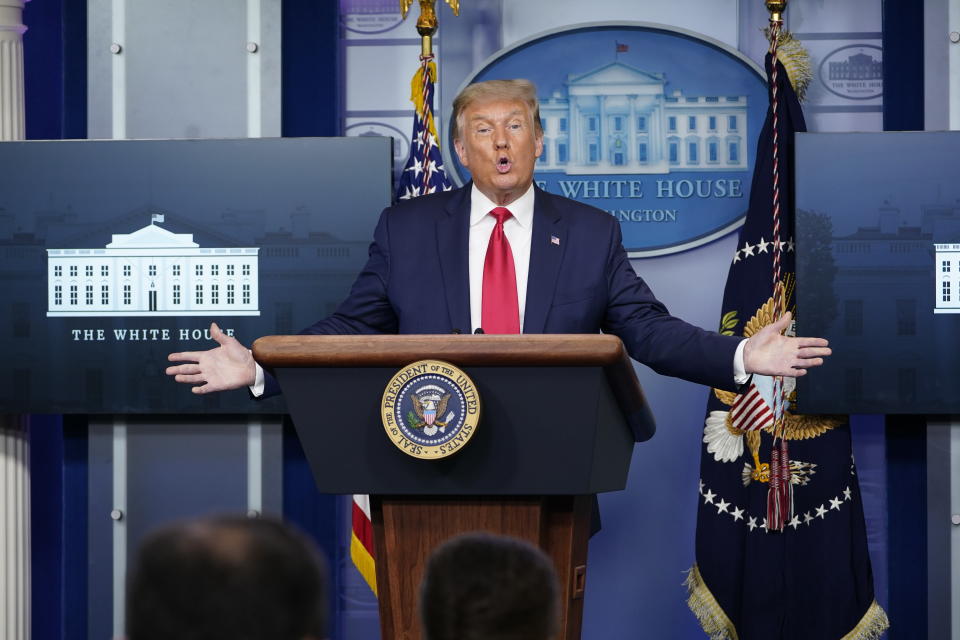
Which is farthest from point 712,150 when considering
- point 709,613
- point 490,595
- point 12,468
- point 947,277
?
point 490,595

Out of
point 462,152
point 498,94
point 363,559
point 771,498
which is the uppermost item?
point 498,94

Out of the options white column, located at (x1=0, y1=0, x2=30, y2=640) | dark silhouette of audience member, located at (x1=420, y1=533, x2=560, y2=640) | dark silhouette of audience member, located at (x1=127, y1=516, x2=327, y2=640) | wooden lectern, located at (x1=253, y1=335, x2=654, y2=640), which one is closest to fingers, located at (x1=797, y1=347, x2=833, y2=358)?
wooden lectern, located at (x1=253, y1=335, x2=654, y2=640)

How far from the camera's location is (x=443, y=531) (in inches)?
77.5

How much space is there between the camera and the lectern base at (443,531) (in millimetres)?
1945

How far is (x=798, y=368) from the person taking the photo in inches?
87.9

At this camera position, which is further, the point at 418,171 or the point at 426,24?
the point at 418,171

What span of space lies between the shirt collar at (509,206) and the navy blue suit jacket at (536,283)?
2cm

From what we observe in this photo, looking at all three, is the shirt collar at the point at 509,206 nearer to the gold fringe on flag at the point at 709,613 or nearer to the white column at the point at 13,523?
the gold fringe on flag at the point at 709,613

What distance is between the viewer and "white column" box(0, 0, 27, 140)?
14.2ft

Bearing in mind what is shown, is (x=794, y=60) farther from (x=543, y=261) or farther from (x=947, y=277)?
(x=543, y=261)

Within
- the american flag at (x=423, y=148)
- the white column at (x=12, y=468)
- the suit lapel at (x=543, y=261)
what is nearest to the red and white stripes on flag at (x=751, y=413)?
the american flag at (x=423, y=148)

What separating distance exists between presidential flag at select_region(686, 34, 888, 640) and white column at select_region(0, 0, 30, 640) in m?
2.36

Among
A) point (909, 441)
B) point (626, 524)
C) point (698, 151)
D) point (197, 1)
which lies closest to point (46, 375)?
point (197, 1)

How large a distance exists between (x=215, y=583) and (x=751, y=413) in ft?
10.5
